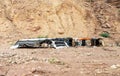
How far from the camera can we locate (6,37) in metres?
26.0

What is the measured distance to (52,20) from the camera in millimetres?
28688

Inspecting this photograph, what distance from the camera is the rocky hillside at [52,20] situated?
1080 inches

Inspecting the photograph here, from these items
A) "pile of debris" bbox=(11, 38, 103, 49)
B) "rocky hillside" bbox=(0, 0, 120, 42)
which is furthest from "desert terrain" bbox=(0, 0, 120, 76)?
"pile of debris" bbox=(11, 38, 103, 49)

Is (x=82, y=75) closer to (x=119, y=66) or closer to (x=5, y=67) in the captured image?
(x=119, y=66)

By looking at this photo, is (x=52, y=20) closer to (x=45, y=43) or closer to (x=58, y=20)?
(x=58, y=20)

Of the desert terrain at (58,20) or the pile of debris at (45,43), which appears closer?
the pile of debris at (45,43)

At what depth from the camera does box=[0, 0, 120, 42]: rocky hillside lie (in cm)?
2742

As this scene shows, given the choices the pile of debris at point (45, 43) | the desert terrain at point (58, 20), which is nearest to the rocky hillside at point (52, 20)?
the desert terrain at point (58, 20)

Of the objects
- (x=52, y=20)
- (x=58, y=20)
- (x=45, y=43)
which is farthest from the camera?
(x=58, y=20)

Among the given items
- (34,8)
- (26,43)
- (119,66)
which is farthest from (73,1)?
(119,66)

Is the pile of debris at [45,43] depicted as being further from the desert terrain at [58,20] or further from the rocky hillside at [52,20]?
the rocky hillside at [52,20]

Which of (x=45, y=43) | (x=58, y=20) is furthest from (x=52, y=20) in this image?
(x=45, y=43)

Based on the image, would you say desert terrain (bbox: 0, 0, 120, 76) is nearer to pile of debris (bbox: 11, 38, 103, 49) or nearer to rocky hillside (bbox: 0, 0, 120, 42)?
rocky hillside (bbox: 0, 0, 120, 42)

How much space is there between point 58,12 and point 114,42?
15.9ft
